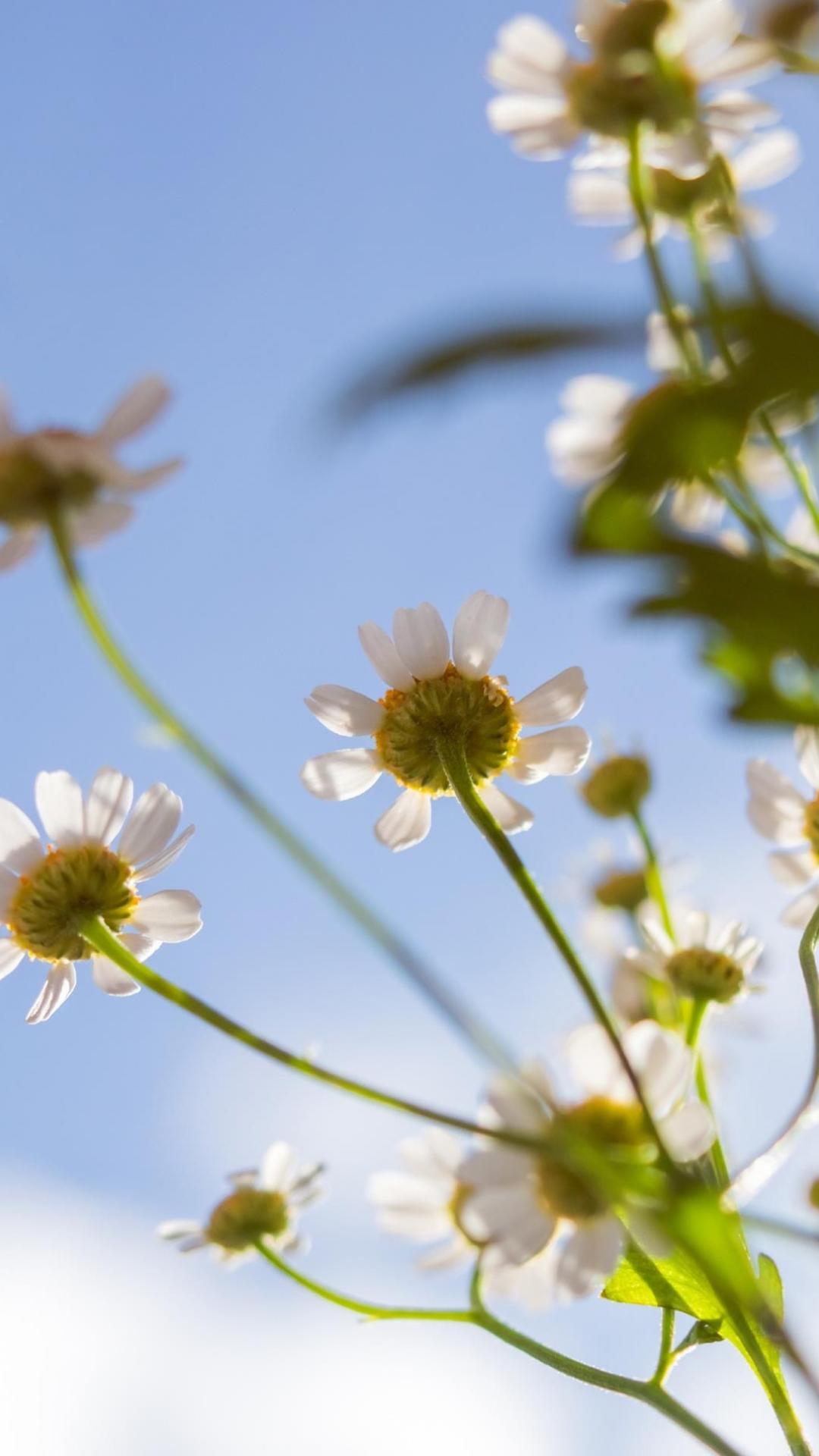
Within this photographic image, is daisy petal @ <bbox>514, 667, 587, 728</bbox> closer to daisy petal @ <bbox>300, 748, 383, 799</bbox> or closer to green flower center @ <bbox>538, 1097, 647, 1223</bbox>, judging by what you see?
daisy petal @ <bbox>300, 748, 383, 799</bbox>

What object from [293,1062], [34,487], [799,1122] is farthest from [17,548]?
[799,1122]

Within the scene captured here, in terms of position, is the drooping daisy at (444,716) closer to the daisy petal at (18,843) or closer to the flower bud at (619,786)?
the daisy petal at (18,843)

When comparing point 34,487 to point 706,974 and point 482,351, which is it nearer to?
point 482,351

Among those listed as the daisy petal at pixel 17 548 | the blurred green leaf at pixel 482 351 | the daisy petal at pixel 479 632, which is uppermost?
the daisy petal at pixel 479 632

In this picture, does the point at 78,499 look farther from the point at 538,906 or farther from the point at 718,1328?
the point at 718,1328

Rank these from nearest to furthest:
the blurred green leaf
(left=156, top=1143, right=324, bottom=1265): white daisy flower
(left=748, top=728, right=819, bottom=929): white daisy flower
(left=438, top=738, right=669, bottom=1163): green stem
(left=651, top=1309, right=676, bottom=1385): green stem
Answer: the blurred green leaf < (left=438, top=738, right=669, bottom=1163): green stem < (left=651, top=1309, right=676, bottom=1385): green stem < (left=748, top=728, right=819, bottom=929): white daisy flower < (left=156, top=1143, right=324, bottom=1265): white daisy flower

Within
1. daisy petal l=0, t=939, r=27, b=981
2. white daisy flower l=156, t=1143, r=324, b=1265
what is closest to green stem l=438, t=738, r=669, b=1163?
daisy petal l=0, t=939, r=27, b=981

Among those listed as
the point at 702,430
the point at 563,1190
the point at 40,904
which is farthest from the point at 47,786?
the point at 702,430

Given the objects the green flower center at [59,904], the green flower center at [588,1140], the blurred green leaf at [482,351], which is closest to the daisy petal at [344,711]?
the green flower center at [59,904]
